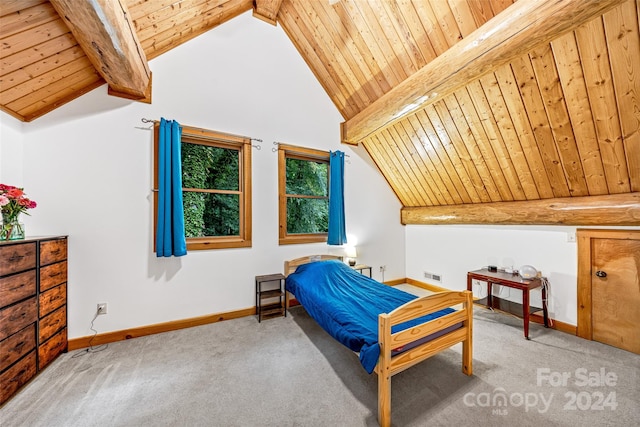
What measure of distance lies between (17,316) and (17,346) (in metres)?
0.22

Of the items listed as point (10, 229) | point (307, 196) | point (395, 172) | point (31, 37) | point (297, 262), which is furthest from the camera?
point (395, 172)

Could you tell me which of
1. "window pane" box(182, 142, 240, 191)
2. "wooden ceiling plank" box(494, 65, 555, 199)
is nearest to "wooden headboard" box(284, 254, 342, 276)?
"window pane" box(182, 142, 240, 191)

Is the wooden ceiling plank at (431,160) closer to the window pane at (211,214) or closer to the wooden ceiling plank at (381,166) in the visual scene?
the wooden ceiling plank at (381,166)

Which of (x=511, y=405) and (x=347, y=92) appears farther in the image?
(x=347, y=92)

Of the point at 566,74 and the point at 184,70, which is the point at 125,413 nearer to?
the point at 184,70

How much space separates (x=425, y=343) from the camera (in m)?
1.67

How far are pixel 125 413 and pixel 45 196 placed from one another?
82.7 inches

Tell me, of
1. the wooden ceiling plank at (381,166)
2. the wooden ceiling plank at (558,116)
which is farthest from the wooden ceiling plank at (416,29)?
the wooden ceiling plank at (381,166)

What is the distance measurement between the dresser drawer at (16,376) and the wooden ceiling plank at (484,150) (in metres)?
4.39

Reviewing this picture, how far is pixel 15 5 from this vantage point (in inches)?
54.9

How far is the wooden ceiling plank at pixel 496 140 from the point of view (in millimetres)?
2373

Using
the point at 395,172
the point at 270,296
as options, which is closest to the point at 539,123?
the point at 395,172

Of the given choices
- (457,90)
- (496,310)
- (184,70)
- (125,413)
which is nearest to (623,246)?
(496,310)

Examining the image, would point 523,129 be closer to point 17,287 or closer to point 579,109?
point 579,109
